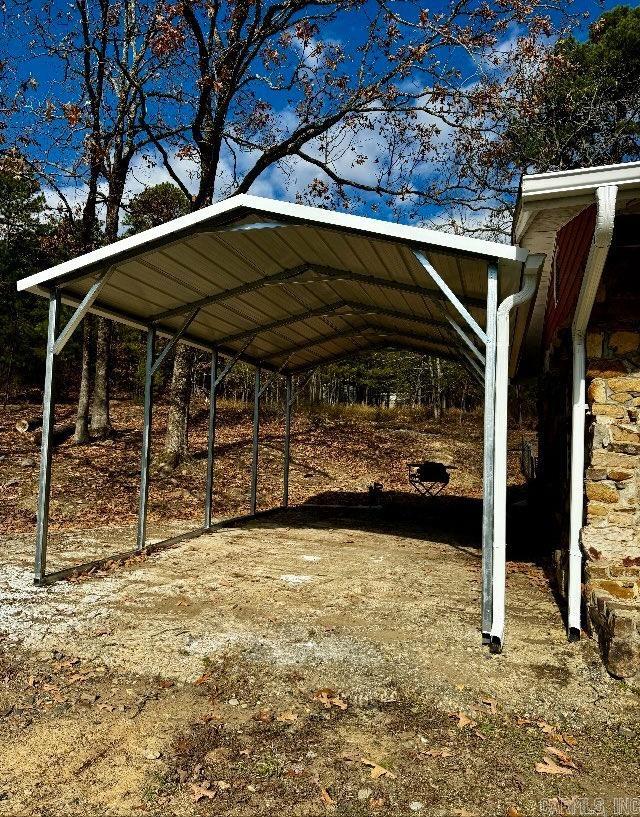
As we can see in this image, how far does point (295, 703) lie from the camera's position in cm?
342

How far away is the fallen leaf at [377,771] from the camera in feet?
8.87

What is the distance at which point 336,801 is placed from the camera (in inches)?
99.3

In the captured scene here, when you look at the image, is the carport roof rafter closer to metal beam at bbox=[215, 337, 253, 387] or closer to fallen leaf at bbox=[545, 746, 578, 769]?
metal beam at bbox=[215, 337, 253, 387]

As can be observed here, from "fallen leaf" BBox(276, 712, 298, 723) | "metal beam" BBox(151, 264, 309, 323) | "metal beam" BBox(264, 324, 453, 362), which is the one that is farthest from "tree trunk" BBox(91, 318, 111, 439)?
"fallen leaf" BBox(276, 712, 298, 723)

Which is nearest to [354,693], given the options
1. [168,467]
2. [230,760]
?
[230,760]

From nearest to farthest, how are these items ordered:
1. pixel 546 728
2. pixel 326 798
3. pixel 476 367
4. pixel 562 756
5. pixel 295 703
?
1. pixel 326 798
2. pixel 562 756
3. pixel 546 728
4. pixel 295 703
5. pixel 476 367

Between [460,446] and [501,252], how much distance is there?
43.8 ft

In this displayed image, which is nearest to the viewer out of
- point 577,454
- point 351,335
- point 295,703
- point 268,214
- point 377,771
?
point 377,771

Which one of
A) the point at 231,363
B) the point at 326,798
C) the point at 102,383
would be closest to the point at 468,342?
the point at 326,798

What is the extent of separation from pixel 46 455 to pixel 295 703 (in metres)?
3.71

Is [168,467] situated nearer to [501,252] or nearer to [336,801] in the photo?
[501,252]

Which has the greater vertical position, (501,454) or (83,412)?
(83,412)

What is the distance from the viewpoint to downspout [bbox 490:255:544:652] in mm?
4246

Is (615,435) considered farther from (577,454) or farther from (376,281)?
(376,281)
